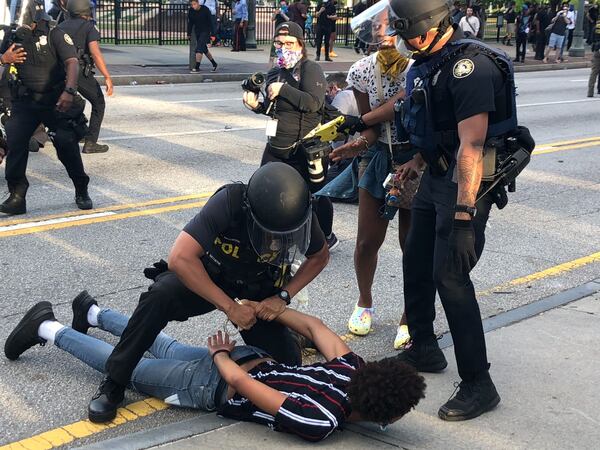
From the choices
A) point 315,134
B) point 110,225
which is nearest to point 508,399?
point 315,134

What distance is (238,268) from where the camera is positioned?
3840 millimetres

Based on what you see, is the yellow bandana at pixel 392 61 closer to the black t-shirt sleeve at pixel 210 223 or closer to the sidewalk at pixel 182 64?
the black t-shirt sleeve at pixel 210 223

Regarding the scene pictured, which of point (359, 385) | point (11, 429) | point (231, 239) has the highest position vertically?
point (231, 239)

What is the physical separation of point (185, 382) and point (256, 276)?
0.56m

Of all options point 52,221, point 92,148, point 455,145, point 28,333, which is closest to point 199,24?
point 92,148

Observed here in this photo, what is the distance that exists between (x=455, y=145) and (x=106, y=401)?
188 cm

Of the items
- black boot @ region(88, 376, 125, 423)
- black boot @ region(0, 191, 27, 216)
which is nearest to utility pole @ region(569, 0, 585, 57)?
black boot @ region(0, 191, 27, 216)

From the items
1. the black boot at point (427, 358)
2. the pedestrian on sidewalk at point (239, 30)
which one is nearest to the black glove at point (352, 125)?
the black boot at point (427, 358)

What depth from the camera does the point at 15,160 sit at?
713 cm

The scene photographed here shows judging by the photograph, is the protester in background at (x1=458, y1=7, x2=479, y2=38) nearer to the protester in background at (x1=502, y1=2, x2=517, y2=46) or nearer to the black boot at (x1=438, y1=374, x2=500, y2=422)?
the protester in background at (x1=502, y1=2, x2=517, y2=46)

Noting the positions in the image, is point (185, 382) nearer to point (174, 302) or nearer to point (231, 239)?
point (174, 302)

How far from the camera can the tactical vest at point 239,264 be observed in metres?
3.72

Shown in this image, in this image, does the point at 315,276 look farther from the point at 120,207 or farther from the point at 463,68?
the point at 120,207

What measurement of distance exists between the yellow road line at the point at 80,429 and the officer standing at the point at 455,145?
1.32m
